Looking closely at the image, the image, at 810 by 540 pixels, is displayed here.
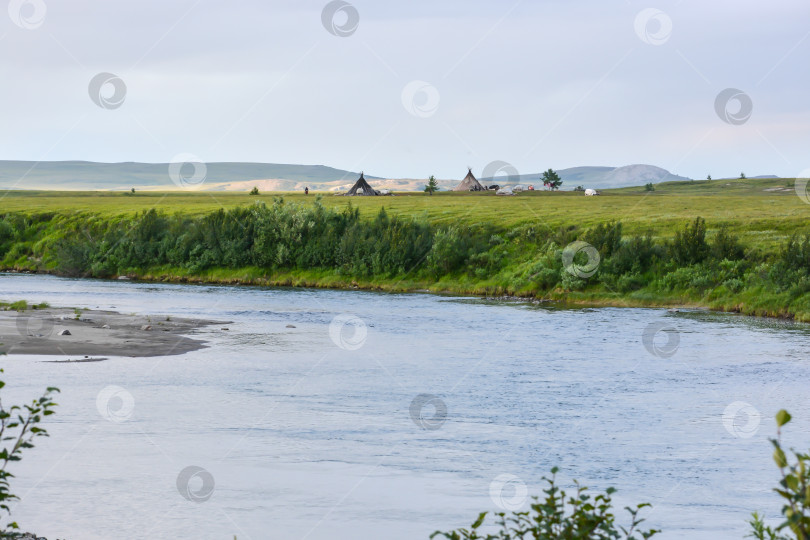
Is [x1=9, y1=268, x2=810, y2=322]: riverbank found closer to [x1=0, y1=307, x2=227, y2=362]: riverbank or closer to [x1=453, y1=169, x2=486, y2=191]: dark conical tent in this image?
[x1=0, y1=307, x2=227, y2=362]: riverbank

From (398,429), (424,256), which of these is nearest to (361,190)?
(424,256)

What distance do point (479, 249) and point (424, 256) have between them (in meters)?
4.18

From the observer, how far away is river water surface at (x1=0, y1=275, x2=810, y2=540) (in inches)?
547

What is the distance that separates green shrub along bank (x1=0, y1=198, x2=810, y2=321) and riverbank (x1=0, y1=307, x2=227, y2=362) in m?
24.2

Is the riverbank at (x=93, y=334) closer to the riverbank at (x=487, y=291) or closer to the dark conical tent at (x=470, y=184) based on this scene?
the riverbank at (x=487, y=291)

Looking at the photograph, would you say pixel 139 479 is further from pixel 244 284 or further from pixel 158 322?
pixel 244 284

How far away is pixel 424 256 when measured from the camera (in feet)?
214

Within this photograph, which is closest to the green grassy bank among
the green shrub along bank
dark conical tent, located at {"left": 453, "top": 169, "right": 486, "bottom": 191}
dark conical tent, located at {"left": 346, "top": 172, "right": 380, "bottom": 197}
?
the green shrub along bank

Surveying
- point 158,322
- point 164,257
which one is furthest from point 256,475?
point 164,257

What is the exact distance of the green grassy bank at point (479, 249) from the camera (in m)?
51.6

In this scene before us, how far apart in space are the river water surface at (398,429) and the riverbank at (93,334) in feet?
4.26

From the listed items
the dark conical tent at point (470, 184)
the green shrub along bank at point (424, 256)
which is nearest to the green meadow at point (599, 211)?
the green shrub along bank at point (424, 256)

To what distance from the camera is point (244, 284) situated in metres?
67.6

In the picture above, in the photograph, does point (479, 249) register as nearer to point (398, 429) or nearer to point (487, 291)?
point (487, 291)
